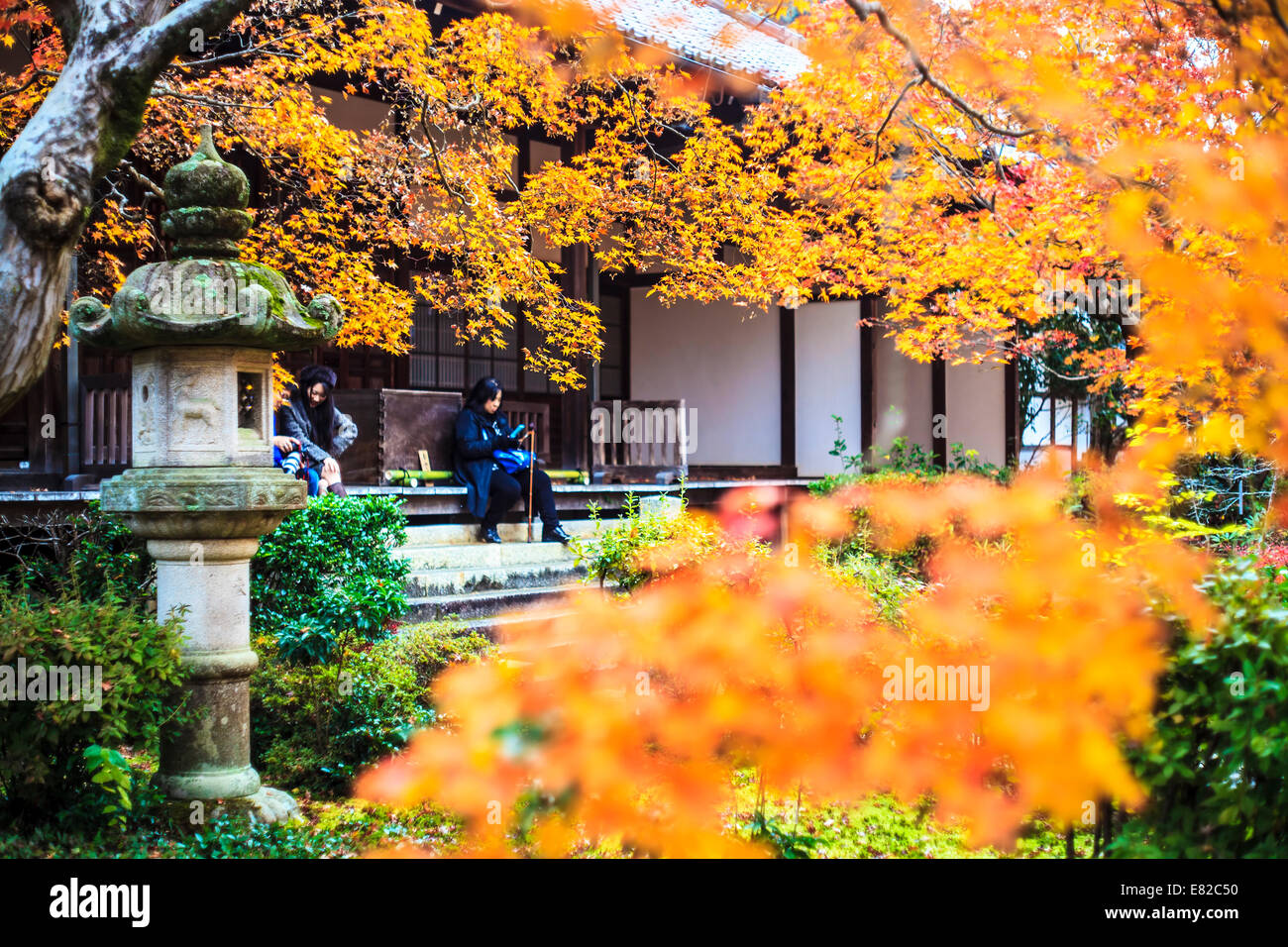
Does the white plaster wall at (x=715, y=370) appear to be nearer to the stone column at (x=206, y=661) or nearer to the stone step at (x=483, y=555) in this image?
the stone step at (x=483, y=555)

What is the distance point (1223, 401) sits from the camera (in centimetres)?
422

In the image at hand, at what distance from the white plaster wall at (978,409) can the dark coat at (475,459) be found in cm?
910

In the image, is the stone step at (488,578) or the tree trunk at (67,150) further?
the stone step at (488,578)

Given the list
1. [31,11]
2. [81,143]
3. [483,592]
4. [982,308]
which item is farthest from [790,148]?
[81,143]

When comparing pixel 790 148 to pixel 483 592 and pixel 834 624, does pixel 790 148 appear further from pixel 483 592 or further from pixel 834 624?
pixel 834 624

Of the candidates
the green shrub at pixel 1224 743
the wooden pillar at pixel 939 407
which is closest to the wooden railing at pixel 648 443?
the wooden pillar at pixel 939 407

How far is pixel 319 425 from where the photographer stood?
7.96 metres

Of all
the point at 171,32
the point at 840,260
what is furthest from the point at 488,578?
the point at 840,260

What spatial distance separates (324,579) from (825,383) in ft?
34.4

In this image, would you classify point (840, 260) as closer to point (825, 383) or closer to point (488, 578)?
point (825, 383)

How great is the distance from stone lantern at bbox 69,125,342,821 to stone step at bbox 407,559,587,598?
298 centimetres

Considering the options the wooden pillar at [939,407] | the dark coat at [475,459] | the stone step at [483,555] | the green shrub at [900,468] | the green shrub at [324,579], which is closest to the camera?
the green shrub at [324,579]

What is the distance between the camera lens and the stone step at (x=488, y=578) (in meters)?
7.86

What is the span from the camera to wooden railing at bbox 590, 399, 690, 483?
11.8m
